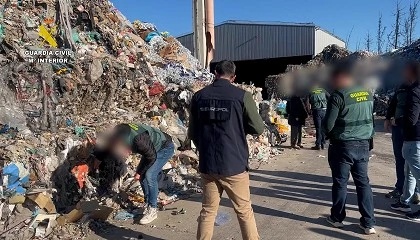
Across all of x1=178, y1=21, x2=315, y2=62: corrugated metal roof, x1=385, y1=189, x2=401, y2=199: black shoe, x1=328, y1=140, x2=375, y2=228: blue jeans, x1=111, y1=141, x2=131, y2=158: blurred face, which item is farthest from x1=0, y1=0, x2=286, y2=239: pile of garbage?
x1=178, y1=21, x2=315, y2=62: corrugated metal roof

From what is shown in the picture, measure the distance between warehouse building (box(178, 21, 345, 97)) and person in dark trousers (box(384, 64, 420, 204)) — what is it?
732 inches

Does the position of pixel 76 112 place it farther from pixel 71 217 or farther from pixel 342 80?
pixel 342 80

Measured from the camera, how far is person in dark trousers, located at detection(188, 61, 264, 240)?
10.2ft

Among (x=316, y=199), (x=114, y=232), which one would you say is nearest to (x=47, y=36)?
(x=114, y=232)

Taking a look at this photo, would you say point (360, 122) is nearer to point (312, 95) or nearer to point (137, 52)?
point (312, 95)

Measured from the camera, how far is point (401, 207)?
4516 mm

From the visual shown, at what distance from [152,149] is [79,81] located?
3176 mm

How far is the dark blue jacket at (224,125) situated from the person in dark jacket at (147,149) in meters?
1.09

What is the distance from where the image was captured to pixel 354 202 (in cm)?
486

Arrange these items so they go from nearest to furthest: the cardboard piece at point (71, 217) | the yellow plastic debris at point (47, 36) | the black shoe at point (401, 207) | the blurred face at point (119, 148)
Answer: the cardboard piece at point (71, 217) < the blurred face at point (119, 148) < the black shoe at point (401, 207) < the yellow plastic debris at point (47, 36)

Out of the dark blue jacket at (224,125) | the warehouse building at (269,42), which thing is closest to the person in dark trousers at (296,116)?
the dark blue jacket at (224,125)

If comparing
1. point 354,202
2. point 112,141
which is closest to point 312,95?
point 354,202

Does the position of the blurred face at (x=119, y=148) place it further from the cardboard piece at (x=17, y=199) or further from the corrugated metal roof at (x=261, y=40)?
the corrugated metal roof at (x=261, y=40)

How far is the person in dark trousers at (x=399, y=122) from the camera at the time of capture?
4.22m
